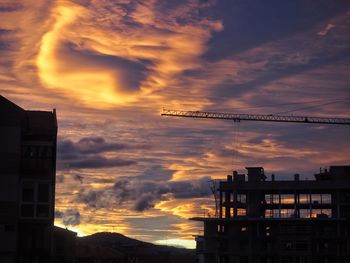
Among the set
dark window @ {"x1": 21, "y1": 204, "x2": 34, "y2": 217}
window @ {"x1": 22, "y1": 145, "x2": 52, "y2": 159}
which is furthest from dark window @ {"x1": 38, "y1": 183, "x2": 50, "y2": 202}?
window @ {"x1": 22, "y1": 145, "x2": 52, "y2": 159}

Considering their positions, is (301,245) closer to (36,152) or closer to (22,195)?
(36,152)

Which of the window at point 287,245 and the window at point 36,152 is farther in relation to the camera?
the window at point 287,245

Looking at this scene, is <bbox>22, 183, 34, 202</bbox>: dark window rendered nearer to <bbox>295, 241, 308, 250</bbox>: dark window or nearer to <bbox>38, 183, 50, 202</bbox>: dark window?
<bbox>38, 183, 50, 202</bbox>: dark window

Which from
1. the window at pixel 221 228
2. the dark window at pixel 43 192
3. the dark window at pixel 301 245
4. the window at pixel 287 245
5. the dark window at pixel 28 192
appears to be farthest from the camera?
the window at pixel 221 228

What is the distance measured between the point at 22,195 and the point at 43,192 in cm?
182

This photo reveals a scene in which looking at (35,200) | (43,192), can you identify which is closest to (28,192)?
(35,200)

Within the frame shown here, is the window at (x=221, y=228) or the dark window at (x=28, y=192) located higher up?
the dark window at (x=28, y=192)

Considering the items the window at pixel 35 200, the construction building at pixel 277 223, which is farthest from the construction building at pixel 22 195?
the construction building at pixel 277 223

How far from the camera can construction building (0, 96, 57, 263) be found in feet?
167

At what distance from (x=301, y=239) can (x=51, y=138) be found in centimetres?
11553

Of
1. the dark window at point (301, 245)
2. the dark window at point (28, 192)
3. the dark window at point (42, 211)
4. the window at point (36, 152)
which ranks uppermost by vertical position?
the window at point (36, 152)

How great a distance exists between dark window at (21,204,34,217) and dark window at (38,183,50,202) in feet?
3.41

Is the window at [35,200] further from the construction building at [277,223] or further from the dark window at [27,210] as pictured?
the construction building at [277,223]

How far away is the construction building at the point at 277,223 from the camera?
517 ft
